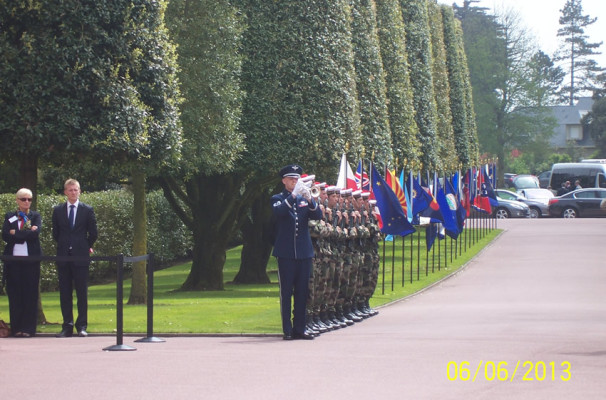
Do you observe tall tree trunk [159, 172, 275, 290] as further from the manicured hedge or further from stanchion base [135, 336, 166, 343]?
stanchion base [135, 336, 166, 343]

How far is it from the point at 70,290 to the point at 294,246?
3153 millimetres

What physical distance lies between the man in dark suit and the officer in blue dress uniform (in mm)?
2639

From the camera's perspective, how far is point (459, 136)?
→ 175 ft

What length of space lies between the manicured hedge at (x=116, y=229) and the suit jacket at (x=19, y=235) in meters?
12.9

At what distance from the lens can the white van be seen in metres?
62.9

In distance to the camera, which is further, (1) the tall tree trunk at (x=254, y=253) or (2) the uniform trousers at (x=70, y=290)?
(1) the tall tree trunk at (x=254, y=253)

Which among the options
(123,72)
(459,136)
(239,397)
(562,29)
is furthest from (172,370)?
(562,29)

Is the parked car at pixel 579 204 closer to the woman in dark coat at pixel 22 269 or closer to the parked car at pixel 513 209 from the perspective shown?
the parked car at pixel 513 209

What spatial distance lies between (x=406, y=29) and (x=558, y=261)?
13295 millimetres

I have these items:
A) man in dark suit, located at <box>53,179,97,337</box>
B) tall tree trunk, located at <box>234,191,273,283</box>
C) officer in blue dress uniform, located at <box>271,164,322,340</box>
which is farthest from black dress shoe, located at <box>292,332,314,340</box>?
tall tree trunk, located at <box>234,191,273,283</box>

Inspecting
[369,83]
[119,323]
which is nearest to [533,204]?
[369,83]

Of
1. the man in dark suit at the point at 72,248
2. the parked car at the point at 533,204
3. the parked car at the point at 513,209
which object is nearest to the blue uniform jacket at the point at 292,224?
the man in dark suit at the point at 72,248

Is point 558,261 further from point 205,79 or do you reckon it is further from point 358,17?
point 205,79

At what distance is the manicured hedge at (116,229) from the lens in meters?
29.7
